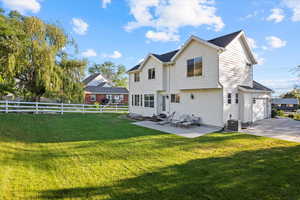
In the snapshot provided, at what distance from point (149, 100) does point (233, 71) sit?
759 centimetres

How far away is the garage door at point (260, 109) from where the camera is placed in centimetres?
1286

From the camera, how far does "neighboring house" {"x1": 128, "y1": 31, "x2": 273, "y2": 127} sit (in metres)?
10.2

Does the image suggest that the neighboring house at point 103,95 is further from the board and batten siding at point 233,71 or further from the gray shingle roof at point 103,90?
the board and batten siding at point 233,71

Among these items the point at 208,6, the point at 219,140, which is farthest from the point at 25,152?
the point at 208,6

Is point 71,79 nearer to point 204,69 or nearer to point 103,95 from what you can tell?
point 103,95

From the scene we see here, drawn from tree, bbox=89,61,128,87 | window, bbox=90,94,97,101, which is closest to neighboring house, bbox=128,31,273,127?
window, bbox=90,94,97,101

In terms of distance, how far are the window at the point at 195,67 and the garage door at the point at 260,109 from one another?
5652 millimetres

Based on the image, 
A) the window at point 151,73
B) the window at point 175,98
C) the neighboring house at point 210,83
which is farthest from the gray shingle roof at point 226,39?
the window at point 151,73

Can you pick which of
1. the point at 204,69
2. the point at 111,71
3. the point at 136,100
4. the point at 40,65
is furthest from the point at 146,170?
the point at 111,71

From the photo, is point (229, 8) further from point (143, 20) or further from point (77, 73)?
point (77, 73)

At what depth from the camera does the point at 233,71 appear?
11.1 meters

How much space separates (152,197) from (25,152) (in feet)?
15.9

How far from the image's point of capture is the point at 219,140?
24.5 ft

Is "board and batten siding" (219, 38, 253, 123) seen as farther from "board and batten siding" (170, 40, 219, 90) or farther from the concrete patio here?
the concrete patio
